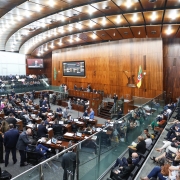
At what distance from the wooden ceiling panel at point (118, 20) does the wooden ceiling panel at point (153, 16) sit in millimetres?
1395

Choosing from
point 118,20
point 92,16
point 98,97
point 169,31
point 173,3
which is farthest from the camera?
point 98,97

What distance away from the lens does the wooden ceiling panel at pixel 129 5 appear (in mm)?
8686

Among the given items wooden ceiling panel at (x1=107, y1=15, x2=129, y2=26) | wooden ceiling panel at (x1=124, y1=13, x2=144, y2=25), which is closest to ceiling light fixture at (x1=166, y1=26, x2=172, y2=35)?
wooden ceiling panel at (x1=124, y1=13, x2=144, y2=25)

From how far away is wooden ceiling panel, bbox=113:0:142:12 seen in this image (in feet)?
28.5

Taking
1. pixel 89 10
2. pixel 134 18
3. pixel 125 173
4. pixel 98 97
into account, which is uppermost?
pixel 89 10

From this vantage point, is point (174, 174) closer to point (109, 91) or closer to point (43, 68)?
point (109, 91)

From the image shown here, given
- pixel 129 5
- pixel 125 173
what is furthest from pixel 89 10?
pixel 125 173

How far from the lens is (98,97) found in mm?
17312

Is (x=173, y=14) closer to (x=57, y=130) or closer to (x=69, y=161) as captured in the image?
(x=57, y=130)

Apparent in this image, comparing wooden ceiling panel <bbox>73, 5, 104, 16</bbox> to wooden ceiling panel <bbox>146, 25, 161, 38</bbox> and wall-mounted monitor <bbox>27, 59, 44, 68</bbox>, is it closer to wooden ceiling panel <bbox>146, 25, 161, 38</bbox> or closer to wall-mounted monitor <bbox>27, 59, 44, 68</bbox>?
wooden ceiling panel <bbox>146, 25, 161, 38</bbox>

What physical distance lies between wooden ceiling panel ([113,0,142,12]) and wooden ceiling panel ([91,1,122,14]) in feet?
1.02

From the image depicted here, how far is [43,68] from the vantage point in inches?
1252

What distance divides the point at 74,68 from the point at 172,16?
14.7m

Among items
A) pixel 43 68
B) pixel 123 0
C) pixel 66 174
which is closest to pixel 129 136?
pixel 66 174
